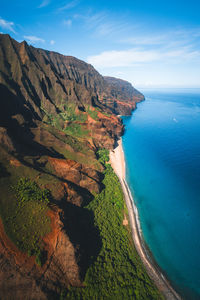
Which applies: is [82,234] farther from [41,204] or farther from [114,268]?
[41,204]

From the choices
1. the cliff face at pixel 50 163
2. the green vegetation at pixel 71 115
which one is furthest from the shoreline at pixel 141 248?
the green vegetation at pixel 71 115

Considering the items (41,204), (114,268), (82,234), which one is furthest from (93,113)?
(114,268)

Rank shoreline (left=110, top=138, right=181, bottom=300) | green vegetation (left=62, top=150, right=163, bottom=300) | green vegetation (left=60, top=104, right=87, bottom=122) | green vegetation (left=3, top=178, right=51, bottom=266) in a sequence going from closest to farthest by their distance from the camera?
green vegetation (left=3, top=178, right=51, bottom=266), green vegetation (left=62, top=150, right=163, bottom=300), shoreline (left=110, top=138, right=181, bottom=300), green vegetation (left=60, top=104, right=87, bottom=122)

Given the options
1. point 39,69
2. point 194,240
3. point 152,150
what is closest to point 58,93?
point 39,69

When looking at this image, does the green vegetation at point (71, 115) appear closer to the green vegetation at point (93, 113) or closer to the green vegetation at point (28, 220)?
the green vegetation at point (93, 113)

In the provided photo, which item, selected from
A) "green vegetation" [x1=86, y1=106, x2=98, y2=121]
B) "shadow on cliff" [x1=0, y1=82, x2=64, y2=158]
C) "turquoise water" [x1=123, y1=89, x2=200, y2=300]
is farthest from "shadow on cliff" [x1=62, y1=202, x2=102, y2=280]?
"green vegetation" [x1=86, y1=106, x2=98, y2=121]

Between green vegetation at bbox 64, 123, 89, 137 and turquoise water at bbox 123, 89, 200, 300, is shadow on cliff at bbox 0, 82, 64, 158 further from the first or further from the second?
turquoise water at bbox 123, 89, 200, 300

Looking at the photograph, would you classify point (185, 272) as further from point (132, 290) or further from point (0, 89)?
point (0, 89)
